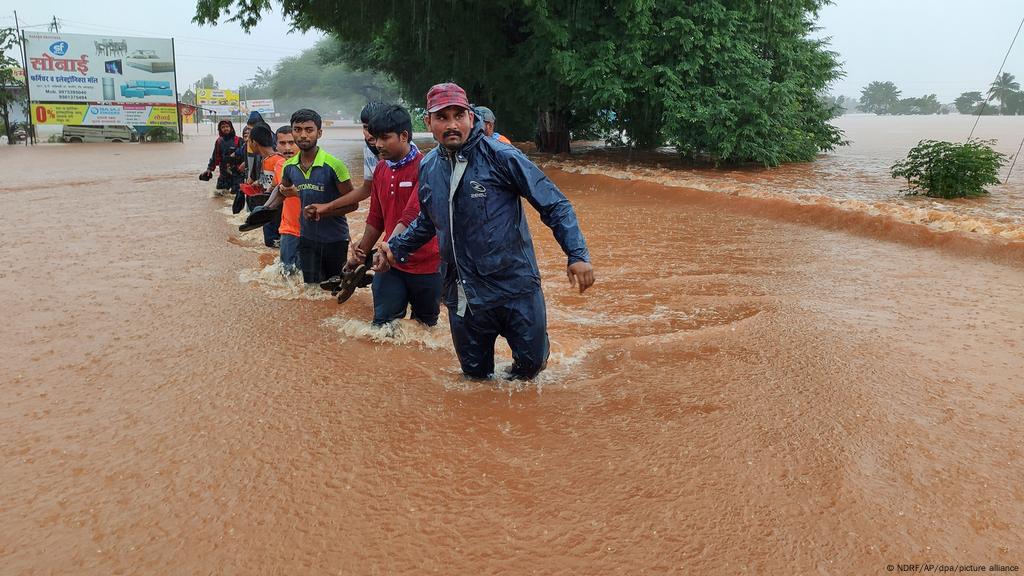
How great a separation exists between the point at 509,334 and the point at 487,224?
637 mm

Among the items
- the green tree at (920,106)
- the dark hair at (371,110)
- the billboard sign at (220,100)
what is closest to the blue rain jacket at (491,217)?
the dark hair at (371,110)

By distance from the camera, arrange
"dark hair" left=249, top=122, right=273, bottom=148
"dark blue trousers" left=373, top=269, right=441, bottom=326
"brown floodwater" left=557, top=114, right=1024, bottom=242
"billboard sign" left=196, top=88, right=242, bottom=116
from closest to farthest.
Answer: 1. "dark blue trousers" left=373, top=269, right=441, bottom=326
2. "dark hair" left=249, top=122, right=273, bottom=148
3. "brown floodwater" left=557, top=114, right=1024, bottom=242
4. "billboard sign" left=196, top=88, right=242, bottom=116

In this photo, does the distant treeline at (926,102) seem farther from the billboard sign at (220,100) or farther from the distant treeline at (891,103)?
the billboard sign at (220,100)

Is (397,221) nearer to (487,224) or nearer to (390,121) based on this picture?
(390,121)

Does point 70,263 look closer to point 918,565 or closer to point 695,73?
point 918,565

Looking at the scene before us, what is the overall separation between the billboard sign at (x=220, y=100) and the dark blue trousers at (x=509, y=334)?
68061 mm

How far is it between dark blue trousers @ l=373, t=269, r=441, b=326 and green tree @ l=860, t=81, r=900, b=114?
120 metres

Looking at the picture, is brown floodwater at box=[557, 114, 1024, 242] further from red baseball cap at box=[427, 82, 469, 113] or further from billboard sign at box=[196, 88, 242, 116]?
billboard sign at box=[196, 88, 242, 116]

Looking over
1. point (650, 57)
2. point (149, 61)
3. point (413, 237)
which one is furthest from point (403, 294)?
point (149, 61)

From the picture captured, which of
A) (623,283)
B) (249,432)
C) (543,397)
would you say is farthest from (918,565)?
(623,283)

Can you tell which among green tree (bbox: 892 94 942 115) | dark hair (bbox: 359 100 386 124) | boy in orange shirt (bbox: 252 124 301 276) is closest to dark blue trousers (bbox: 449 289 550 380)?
dark hair (bbox: 359 100 386 124)

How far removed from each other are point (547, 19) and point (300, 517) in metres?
15.4

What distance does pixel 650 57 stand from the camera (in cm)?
1705

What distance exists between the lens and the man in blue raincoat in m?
3.38
